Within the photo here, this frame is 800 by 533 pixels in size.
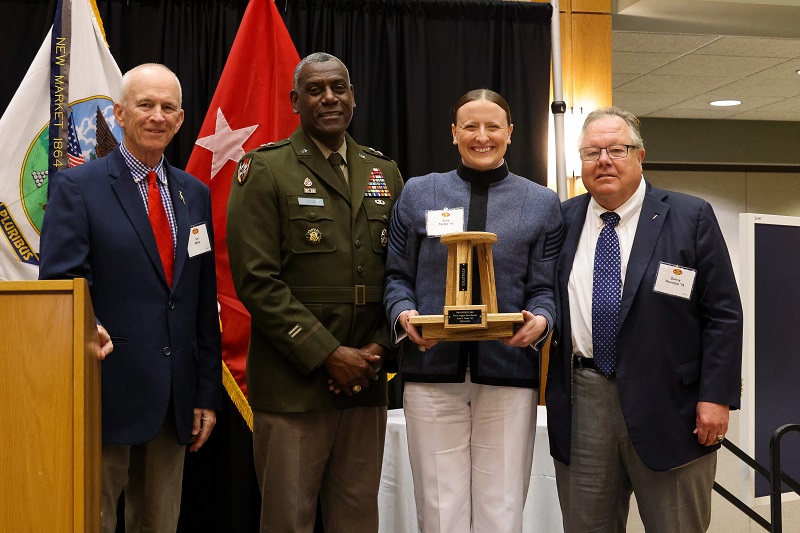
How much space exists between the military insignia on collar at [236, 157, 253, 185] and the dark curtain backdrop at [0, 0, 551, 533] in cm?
161

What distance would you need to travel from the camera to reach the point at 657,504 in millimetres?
2508

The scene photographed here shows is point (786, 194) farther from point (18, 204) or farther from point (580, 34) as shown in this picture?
point (18, 204)

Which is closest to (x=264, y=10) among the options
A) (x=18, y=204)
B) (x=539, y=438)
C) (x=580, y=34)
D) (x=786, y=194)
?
(x=18, y=204)

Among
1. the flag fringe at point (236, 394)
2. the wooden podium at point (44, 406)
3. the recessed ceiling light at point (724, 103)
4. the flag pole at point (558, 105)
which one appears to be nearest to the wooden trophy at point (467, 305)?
the wooden podium at point (44, 406)

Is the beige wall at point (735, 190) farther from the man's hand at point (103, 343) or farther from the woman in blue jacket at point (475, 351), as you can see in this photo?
the man's hand at point (103, 343)

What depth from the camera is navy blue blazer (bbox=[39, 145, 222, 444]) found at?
2416 millimetres

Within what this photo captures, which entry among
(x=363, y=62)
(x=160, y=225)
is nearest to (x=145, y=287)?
(x=160, y=225)

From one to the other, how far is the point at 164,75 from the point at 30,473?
142 cm

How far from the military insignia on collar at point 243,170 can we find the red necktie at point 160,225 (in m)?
0.24

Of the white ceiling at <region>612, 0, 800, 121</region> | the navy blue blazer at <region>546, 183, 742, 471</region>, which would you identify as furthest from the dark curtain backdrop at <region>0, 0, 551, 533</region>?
the navy blue blazer at <region>546, 183, 742, 471</region>

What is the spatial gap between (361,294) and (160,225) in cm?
63

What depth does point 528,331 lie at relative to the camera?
2410 millimetres

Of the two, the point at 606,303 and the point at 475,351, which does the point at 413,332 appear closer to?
the point at 475,351

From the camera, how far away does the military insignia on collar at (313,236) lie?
2.59m
